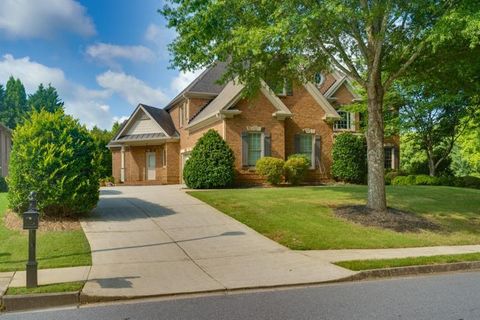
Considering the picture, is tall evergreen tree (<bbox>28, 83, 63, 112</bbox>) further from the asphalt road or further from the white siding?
the asphalt road

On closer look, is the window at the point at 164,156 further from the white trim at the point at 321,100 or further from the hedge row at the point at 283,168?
the white trim at the point at 321,100

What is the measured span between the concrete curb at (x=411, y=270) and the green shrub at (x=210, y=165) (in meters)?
13.4

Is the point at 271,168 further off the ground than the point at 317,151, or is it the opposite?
the point at 317,151

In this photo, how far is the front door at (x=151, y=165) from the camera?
3152 centimetres

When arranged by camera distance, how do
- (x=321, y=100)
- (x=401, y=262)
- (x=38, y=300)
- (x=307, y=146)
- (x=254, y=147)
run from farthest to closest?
(x=321, y=100)
(x=307, y=146)
(x=254, y=147)
(x=401, y=262)
(x=38, y=300)

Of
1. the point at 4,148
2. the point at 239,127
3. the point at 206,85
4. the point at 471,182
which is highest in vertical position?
the point at 206,85

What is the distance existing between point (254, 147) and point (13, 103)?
8124cm

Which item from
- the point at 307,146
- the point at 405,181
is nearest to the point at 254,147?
the point at 307,146

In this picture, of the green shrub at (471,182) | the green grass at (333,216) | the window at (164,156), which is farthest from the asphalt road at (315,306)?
the window at (164,156)

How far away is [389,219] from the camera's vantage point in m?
13.2

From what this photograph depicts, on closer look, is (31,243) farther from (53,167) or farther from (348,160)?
(348,160)

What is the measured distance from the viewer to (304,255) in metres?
9.62

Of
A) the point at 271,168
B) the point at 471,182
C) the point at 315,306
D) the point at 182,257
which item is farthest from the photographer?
the point at 471,182

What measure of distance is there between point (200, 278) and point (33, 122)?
7.22 meters
